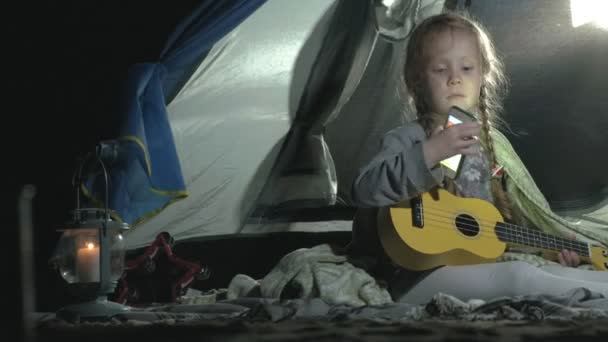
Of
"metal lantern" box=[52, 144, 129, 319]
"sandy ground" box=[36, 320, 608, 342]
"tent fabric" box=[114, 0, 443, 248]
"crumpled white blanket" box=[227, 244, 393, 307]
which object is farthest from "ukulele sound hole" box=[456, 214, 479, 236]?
"tent fabric" box=[114, 0, 443, 248]

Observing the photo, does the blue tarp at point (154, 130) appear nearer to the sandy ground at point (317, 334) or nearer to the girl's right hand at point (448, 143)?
the girl's right hand at point (448, 143)

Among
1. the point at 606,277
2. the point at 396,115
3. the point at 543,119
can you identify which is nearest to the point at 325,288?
the point at 606,277

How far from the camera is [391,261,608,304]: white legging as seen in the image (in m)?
1.62

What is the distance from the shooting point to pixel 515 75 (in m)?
2.68

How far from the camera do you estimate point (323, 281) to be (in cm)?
173

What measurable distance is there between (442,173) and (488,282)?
0.78 feet

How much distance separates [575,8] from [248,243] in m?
1.27

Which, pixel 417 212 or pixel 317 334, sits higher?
pixel 417 212

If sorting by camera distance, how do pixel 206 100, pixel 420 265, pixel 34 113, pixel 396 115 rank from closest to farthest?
pixel 420 265 → pixel 34 113 → pixel 206 100 → pixel 396 115

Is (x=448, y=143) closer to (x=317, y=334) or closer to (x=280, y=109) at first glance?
(x=317, y=334)

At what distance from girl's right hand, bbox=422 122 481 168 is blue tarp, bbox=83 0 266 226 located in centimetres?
67

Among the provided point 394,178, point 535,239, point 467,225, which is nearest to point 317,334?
point 394,178

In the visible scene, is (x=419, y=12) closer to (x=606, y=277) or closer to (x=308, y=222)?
(x=308, y=222)

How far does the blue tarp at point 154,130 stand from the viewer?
1998mm
